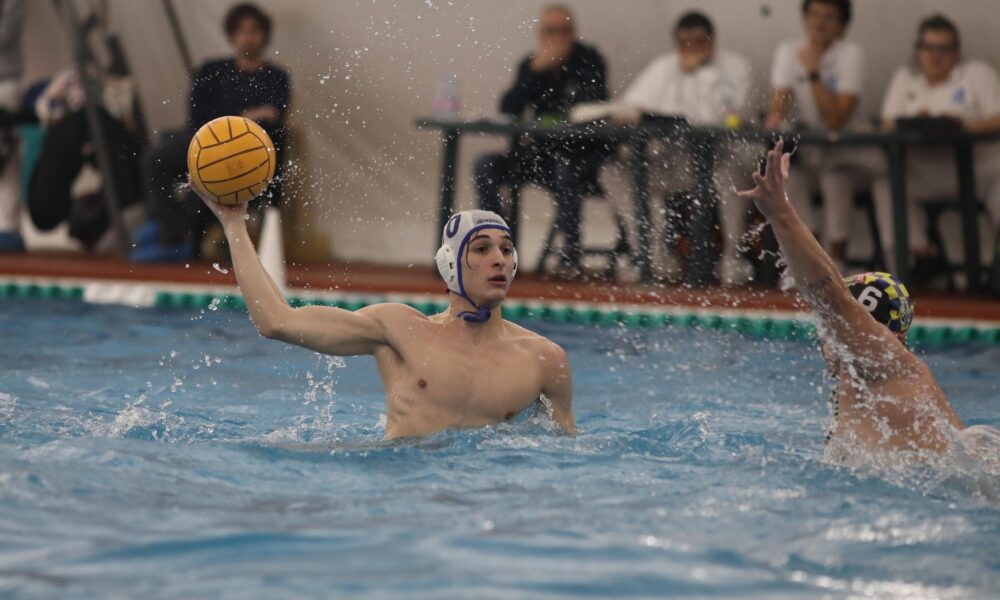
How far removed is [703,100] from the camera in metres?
8.66

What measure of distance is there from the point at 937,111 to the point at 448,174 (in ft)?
9.81

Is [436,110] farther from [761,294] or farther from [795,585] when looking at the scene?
[795,585]

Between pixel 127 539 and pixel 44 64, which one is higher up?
pixel 44 64

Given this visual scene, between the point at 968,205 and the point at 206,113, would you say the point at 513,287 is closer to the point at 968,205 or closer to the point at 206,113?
the point at 206,113

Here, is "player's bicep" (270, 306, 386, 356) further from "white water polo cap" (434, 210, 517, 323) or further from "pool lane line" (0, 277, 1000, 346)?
"pool lane line" (0, 277, 1000, 346)

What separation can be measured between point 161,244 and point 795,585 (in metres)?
6.97

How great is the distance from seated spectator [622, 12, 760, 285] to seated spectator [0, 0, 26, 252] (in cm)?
449

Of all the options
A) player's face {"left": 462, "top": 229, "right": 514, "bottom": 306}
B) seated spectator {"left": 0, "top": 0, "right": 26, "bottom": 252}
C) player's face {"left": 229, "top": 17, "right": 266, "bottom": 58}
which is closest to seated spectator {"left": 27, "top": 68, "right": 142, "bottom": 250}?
seated spectator {"left": 0, "top": 0, "right": 26, "bottom": 252}

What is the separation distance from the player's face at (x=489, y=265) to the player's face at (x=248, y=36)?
213 inches

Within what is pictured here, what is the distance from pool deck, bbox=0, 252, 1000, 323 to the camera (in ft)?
26.1

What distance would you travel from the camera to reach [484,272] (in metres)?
4.09

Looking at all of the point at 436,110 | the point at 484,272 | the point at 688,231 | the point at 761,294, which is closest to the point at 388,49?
the point at 436,110

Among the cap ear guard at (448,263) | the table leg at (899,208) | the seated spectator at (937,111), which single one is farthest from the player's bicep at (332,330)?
the seated spectator at (937,111)

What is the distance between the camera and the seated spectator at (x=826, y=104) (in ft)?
28.1
